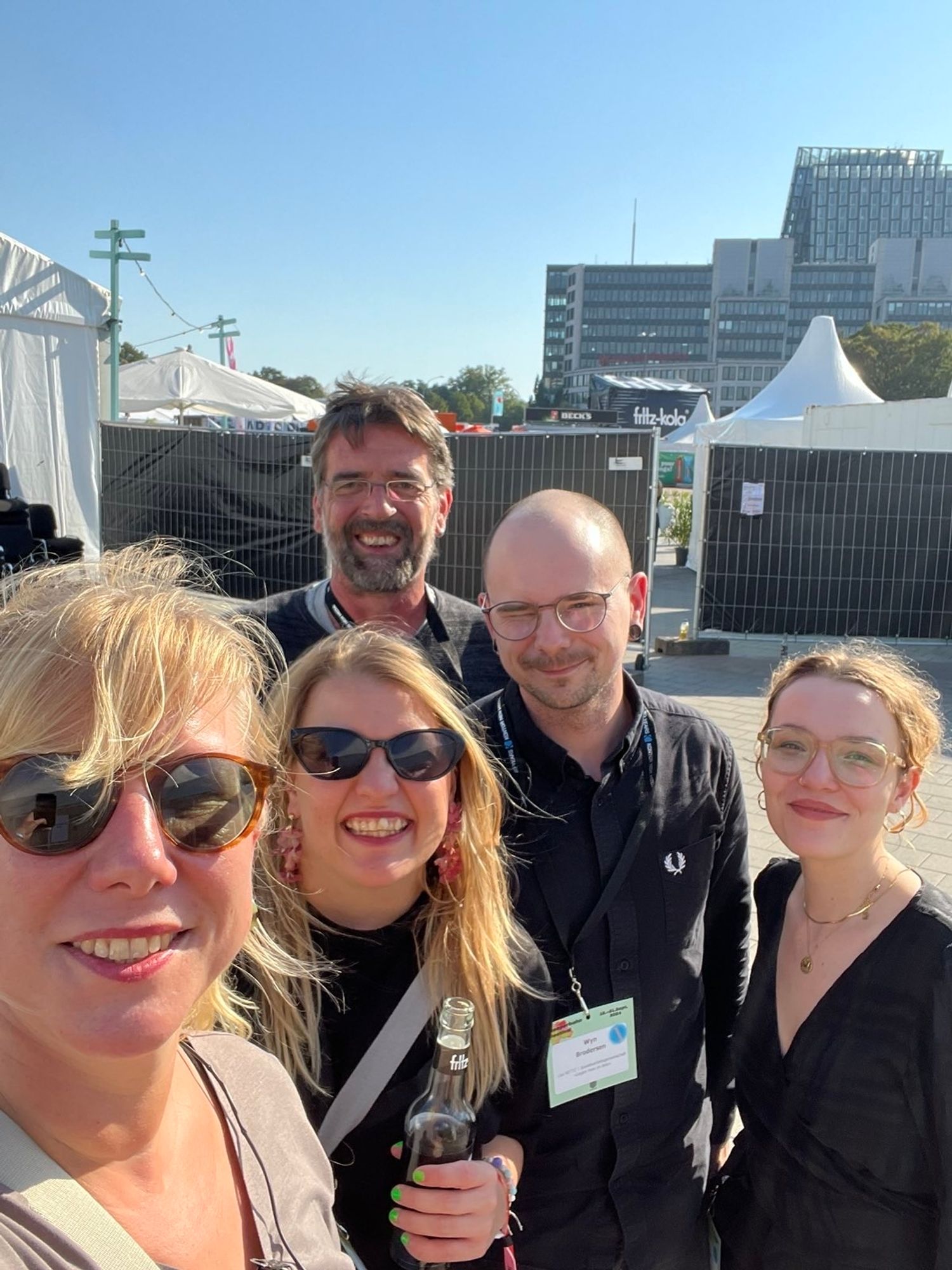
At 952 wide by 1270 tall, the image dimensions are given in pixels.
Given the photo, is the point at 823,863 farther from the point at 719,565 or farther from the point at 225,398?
the point at 225,398

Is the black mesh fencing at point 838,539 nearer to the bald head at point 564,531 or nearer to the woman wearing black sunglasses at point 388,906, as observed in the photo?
the bald head at point 564,531

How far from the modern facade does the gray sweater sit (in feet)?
397

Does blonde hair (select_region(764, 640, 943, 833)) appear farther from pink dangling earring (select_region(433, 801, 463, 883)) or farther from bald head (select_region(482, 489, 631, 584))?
pink dangling earring (select_region(433, 801, 463, 883))

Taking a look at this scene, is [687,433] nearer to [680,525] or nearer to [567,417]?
[567,417]

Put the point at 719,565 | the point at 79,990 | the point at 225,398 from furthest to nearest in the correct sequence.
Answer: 1. the point at 225,398
2. the point at 719,565
3. the point at 79,990

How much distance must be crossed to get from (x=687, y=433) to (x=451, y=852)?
28.4 metres

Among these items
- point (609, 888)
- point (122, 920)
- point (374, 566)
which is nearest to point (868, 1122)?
point (609, 888)

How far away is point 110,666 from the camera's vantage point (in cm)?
99

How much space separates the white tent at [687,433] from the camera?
80.6 feet

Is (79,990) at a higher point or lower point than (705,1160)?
higher

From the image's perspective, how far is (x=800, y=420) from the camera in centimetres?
1962

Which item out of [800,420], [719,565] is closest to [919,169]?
[800,420]

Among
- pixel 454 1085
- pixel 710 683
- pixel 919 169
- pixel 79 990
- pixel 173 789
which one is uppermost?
pixel 919 169

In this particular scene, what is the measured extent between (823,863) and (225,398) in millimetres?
17661
